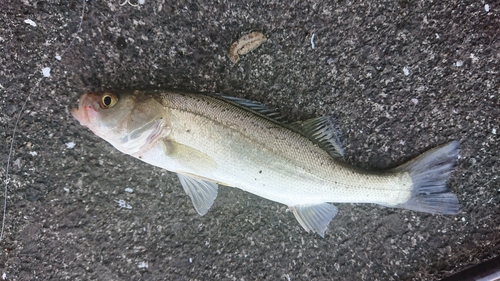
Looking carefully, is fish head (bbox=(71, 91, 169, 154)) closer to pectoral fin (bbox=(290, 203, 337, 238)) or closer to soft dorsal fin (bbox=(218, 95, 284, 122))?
soft dorsal fin (bbox=(218, 95, 284, 122))

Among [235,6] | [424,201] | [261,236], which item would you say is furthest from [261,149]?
[424,201]

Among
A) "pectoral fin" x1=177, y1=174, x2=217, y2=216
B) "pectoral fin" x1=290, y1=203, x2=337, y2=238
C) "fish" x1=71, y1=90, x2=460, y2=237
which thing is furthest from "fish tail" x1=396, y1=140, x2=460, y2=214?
"pectoral fin" x1=177, y1=174, x2=217, y2=216

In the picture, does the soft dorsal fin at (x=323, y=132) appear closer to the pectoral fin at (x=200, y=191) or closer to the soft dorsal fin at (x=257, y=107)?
the soft dorsal fin at (x=257, y=107)

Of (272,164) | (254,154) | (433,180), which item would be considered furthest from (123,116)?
(433,180)

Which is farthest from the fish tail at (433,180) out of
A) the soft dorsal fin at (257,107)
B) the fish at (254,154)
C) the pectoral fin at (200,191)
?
the pectoral fin at (200,191)

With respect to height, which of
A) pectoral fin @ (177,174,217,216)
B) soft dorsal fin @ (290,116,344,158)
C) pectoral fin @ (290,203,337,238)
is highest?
soft dorsal fin @ (290,116,344,158)

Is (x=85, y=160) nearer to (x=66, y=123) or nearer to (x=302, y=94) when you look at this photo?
(x=66, y=123)

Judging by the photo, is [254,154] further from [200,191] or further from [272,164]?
[200,191]
